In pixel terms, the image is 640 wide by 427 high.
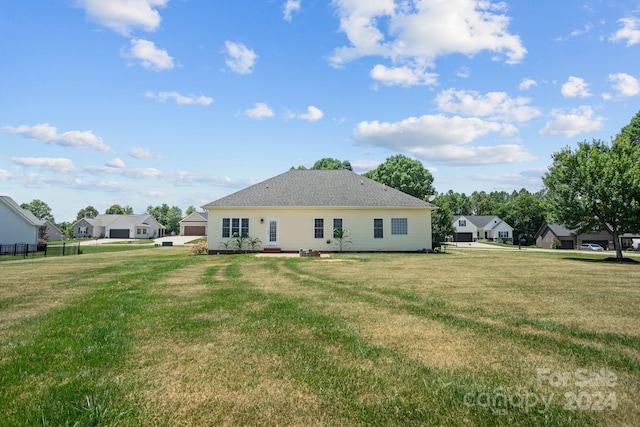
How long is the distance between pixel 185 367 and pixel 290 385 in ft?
4.42

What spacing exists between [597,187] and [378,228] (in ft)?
41.4

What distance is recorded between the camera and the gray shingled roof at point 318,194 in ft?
78.2

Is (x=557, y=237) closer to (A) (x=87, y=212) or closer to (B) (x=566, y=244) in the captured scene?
(B) (x=566, y=244)

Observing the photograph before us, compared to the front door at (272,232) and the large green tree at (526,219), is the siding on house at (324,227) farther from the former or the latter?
the large green tree at (526,219)

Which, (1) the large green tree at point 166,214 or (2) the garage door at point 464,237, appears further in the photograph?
(1) the large green tree at point 166,214

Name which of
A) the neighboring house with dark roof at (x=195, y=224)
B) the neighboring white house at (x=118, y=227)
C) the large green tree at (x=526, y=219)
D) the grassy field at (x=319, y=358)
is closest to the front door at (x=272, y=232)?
the grassy field at (x=319, y=358)

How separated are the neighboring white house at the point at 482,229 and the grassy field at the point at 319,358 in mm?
74695

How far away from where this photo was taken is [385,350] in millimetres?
4750

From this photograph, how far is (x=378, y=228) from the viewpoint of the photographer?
24344 millimetres

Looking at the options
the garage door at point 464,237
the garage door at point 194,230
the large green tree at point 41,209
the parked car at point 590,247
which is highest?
the large green tree at point 41,209

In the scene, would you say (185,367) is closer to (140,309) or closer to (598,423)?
(140,309)

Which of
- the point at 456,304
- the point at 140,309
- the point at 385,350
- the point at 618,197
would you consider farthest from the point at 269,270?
the point at 618,197

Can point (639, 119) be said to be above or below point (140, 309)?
above

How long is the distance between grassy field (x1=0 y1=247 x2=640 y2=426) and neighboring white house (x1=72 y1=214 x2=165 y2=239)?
7629 cm
